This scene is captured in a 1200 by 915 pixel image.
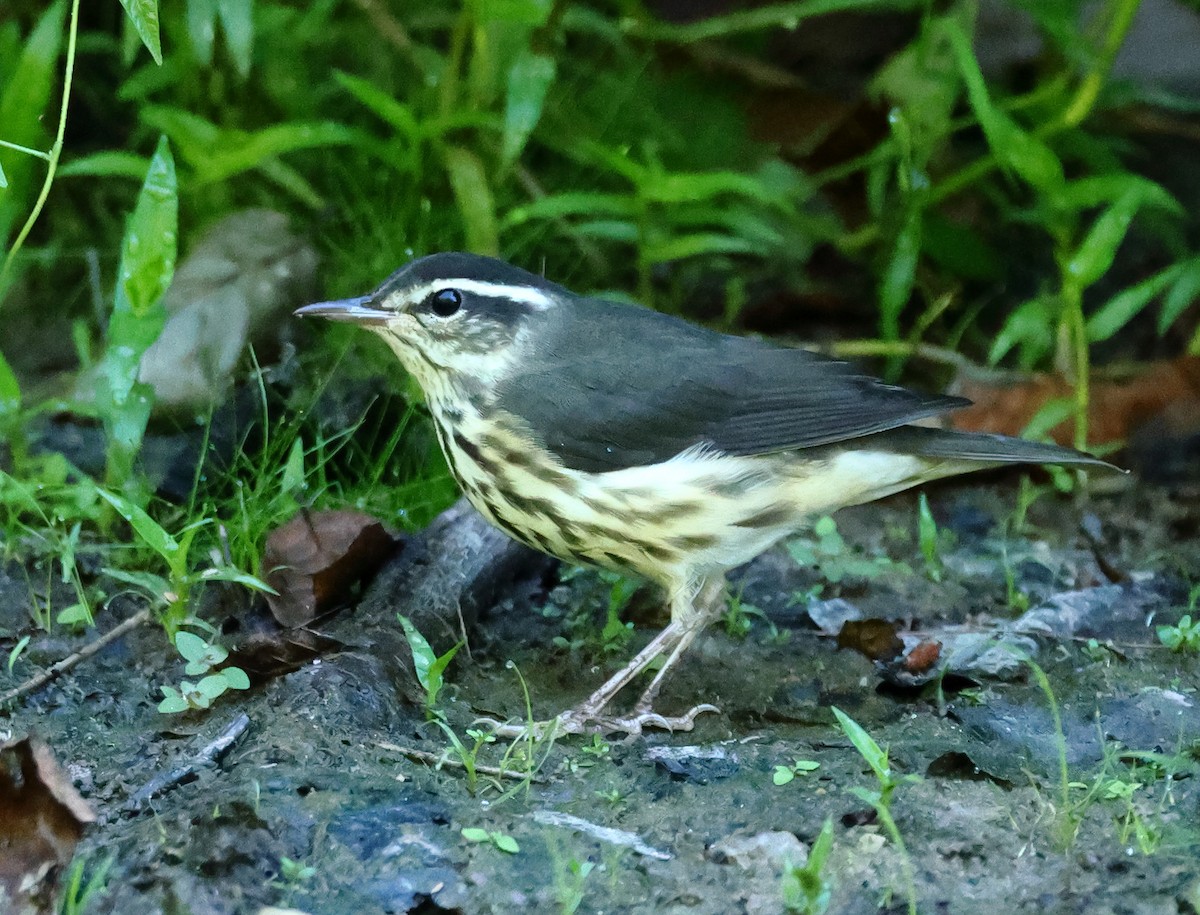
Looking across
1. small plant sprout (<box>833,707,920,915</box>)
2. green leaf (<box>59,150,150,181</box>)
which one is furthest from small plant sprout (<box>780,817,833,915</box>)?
green leaf (<box>59,150,150,181</box>)

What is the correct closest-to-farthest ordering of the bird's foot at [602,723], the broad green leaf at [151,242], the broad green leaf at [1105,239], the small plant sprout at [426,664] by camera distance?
the small plant sprout at [426,664] < the bird's foot at [602,723] < the broad green leaf at [151,242] < the broad green leaf at [1105,239]

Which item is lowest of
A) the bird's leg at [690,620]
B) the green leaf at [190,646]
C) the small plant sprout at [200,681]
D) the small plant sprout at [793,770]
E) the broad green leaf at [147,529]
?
the bird's leg at [690,620]

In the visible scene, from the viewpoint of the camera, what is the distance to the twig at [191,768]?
246cm

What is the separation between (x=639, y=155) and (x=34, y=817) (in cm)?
345

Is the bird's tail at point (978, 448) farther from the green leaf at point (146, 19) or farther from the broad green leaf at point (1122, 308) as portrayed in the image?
the green leaf at point (146, 19)

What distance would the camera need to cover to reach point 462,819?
243cm

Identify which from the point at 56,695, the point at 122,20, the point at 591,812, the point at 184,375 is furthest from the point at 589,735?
the point at 122,20

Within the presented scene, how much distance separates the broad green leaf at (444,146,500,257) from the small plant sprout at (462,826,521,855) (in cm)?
244

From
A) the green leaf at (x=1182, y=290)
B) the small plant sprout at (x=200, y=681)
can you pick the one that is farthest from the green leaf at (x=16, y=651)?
the green leaf at (x=1182, y=290)

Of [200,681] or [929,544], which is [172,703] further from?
[929,544]

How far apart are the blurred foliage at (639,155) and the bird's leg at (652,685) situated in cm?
105

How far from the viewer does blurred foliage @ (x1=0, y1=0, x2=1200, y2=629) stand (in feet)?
13.8

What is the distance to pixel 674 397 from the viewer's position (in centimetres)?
324

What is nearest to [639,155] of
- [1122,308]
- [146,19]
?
[1122,308]
